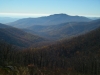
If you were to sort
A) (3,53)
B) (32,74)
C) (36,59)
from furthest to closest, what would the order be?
(36,59)
(3,53)
(32,74)

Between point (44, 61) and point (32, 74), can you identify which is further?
point (44, 61)

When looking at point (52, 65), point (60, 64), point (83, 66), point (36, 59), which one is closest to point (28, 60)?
point (36, 59)

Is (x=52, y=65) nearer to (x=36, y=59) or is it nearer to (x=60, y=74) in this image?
(x=36, y=59)

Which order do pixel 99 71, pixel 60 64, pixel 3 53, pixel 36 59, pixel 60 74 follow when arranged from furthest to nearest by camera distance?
pixel 60 64, pixel 36 59, pixel 99 71, pixel 3 53, pixel 60 74

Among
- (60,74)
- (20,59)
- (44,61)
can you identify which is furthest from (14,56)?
(60,74)

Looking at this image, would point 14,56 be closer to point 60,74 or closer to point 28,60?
point 28,60

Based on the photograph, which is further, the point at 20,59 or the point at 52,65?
the point at 52,65

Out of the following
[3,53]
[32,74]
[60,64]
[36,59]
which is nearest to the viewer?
[32,74]

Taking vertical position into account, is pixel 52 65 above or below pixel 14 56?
below

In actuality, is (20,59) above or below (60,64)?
above
